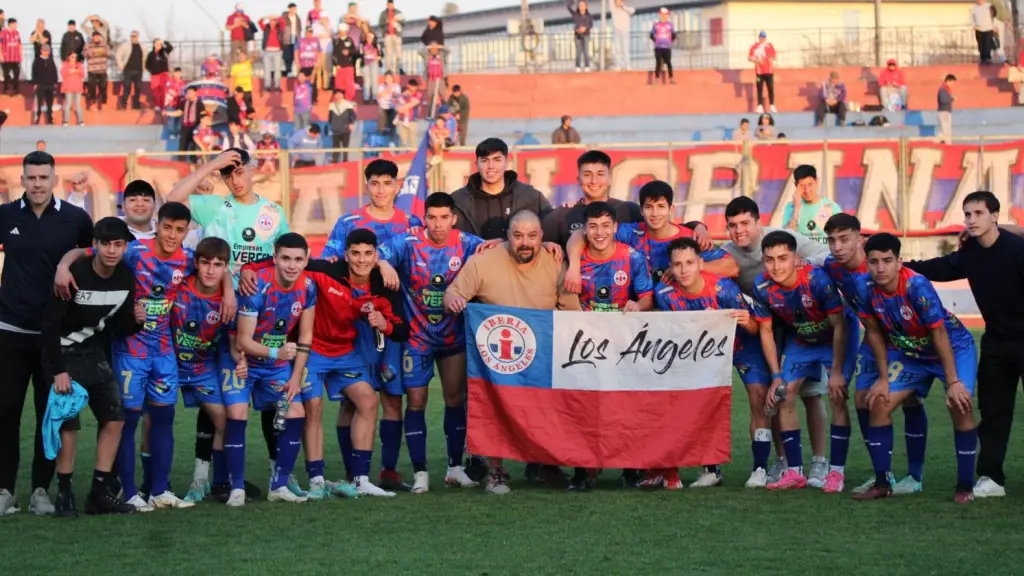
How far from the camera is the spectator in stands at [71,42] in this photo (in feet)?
102

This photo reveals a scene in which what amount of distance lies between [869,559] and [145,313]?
4759 mm

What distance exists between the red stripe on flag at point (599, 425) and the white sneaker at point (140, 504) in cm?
221

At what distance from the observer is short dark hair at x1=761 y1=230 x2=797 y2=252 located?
9578 mm

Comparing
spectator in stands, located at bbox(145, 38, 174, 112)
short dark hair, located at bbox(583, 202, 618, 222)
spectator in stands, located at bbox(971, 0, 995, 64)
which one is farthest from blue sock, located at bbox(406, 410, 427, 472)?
spectator in stands, located at bbox(971, 0, 995, 64)

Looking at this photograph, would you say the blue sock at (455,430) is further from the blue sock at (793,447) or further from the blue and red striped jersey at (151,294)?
the blue sock at (793,447)

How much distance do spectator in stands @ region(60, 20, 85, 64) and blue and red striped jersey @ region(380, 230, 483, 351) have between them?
2314 centimetres

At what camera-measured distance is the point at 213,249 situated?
30.1 feet

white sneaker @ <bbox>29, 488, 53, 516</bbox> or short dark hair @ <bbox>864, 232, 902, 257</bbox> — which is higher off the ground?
short dark hair @ <bbox>864, 232, 902, 257</bbox>

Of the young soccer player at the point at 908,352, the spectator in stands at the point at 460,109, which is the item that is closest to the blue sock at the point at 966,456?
the young soccer player at the point at 908,352

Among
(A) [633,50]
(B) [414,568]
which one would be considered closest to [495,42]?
(A) [633,50]

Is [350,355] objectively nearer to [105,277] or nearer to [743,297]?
[105,277]

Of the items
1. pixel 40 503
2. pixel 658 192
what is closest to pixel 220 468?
pixel 40 503

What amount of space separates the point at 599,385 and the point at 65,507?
12.1 ft

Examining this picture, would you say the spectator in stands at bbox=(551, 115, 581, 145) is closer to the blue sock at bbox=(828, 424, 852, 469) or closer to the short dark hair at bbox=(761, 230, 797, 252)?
the short dark hair at bbox=(761, 230, 797, 252)
